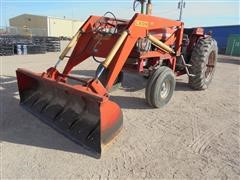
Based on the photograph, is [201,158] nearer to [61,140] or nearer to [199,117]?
[199,117]

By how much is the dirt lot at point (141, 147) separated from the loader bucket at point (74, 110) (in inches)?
5.8

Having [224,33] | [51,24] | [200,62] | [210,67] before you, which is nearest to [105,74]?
[200,62]

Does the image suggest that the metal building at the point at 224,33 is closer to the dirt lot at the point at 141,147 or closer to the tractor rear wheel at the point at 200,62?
the tractor rear wheel at the point at 200,62

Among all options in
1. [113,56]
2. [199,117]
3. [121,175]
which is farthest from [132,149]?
[199,117]

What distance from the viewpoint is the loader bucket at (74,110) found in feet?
10.6

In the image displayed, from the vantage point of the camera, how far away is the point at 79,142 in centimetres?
339

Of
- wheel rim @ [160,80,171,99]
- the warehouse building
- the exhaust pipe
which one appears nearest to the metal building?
the exhaust pipe

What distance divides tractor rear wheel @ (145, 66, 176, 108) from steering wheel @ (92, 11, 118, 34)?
118 cm

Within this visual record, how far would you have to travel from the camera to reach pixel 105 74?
429 centimetres

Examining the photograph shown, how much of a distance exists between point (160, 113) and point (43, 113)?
211 cm

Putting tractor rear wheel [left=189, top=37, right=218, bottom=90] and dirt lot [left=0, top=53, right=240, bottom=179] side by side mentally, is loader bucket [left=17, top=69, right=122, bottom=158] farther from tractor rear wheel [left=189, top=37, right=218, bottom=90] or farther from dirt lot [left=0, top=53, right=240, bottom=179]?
tractor rear wheel [left=189, top=37, right=218, bottom=90]

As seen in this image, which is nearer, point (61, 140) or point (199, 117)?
point (61, 140)

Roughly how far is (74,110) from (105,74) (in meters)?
0.86

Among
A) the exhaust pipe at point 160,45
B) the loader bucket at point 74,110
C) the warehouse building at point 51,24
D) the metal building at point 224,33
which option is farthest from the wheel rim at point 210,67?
the warehouse building at point 51,24
